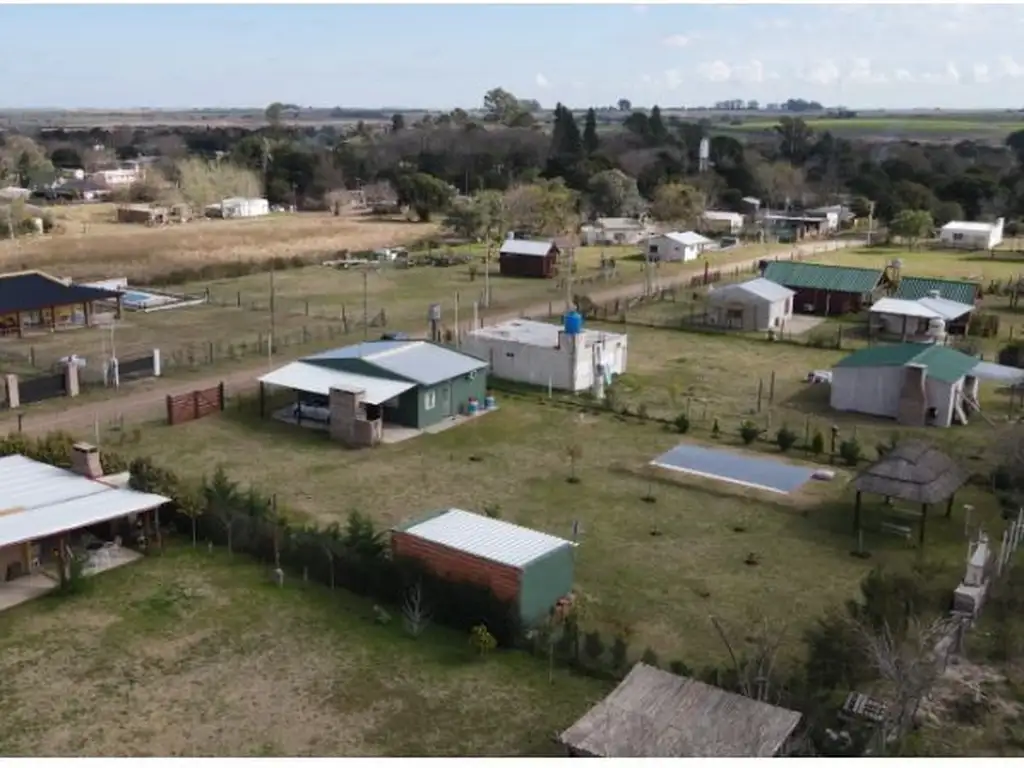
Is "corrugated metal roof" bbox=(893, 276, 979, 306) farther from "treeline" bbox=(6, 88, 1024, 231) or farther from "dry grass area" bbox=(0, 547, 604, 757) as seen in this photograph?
"dry grass area" bbox=(0, 547, 604, 757)

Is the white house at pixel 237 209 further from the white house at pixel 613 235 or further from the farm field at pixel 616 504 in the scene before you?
the farm field at pixel 616 504

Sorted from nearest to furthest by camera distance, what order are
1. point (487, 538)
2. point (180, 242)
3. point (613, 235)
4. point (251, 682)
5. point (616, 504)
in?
point (251, 682) → point (487, 538) → point (616, 504) → point (180, 242) → point (613, 235)

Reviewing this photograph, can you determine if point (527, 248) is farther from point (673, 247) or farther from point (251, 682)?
point (251, 682)

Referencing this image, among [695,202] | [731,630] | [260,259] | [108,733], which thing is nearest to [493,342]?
[731,630]

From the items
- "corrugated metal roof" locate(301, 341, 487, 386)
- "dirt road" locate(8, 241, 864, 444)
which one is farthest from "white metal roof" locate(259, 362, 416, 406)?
"dirt road" locate(8, 241, 864, 444)

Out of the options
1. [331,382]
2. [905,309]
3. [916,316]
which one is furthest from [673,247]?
[331,382]

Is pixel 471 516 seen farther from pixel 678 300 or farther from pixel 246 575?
pixel 678 300
